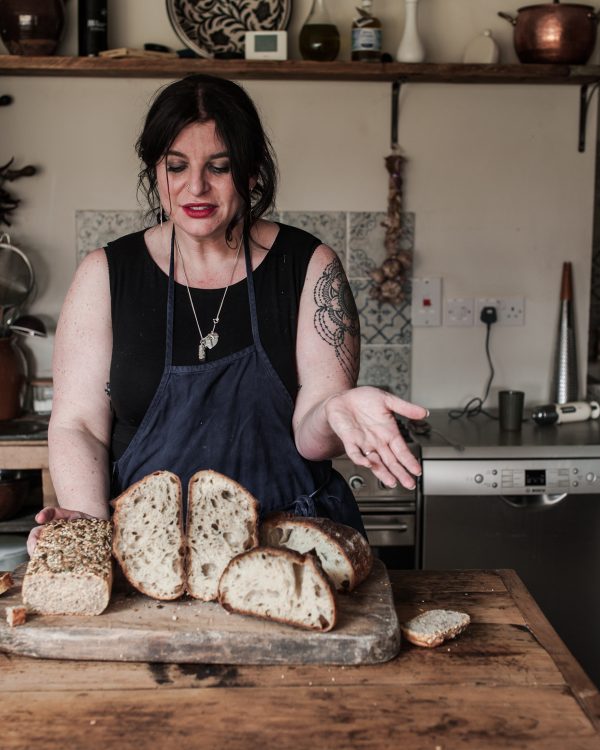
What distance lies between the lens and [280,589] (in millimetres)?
1374

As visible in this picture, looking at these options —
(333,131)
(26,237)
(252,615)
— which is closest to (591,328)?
(333,131)

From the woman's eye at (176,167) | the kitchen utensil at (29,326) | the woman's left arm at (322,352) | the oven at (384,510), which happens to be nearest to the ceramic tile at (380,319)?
the oven at (384,510)

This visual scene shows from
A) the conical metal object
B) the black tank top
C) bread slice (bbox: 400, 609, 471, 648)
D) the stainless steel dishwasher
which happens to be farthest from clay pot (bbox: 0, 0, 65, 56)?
bread slice (bbox: 400, 609, 471, 648)

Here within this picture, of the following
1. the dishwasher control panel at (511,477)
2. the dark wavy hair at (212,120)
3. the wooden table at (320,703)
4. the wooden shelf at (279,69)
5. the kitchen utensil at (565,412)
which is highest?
the wooden shelf at (279,69)

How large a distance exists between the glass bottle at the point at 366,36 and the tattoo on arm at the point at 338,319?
1.59m

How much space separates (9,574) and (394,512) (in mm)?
1638

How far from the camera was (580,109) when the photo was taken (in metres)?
3.48

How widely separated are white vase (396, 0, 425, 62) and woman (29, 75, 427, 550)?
5.23ft

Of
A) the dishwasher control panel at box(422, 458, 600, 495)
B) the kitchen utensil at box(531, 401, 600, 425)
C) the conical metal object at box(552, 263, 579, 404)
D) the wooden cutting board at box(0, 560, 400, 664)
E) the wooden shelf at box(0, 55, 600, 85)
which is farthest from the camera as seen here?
the conical metal object at box(552, 263, 579, 404)

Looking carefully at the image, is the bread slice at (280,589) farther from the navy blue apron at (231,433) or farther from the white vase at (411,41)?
the white vase at (411,41)

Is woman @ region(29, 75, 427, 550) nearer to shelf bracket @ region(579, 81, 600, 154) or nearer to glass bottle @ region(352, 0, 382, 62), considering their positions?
glass bottle @ region(352, 0, 382, 62)

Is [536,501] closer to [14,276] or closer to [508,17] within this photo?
[508,17]

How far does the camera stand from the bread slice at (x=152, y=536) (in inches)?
57.1

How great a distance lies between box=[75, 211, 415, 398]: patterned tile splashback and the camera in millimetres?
3447
